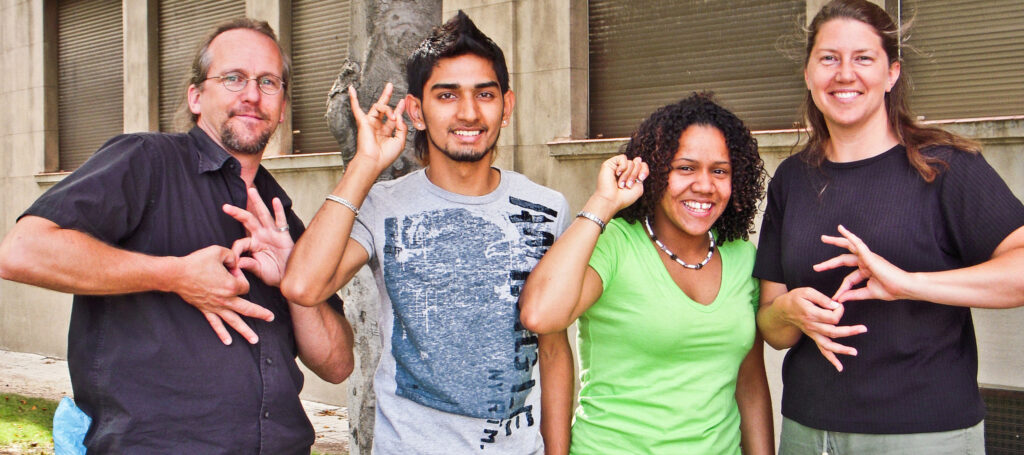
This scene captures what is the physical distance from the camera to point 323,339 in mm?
2857

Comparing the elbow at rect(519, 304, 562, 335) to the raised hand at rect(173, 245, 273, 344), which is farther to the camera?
the elbow at rect(519, 304, 562, 335)

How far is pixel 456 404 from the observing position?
104 inches

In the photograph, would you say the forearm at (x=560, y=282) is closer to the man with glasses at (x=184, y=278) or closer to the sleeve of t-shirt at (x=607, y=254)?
the sleeve of t-shirt at (x=607, y=254)

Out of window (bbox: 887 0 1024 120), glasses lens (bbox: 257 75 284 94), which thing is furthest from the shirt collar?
window (bbox: 887 0 1024 120)

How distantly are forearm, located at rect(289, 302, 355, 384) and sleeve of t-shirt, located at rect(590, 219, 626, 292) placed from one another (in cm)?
84

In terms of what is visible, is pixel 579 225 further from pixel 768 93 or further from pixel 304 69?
pixel 304 69

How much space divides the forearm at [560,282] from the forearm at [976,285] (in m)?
0.90

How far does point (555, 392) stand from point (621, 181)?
703 millimetres

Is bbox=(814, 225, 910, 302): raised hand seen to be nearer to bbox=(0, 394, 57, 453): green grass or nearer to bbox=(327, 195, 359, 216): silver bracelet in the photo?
bbox=(327, 195, 359, 216): silver bracelet

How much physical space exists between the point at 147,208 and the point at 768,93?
5069mm

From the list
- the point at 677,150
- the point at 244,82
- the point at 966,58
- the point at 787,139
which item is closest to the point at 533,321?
the point at 677,150

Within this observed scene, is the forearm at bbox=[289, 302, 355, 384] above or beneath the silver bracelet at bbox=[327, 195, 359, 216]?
beneath

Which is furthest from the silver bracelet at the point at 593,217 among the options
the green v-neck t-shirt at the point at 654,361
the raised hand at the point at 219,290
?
the raised hand at the point at 219,290

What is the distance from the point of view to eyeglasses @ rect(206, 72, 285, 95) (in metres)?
2.79
